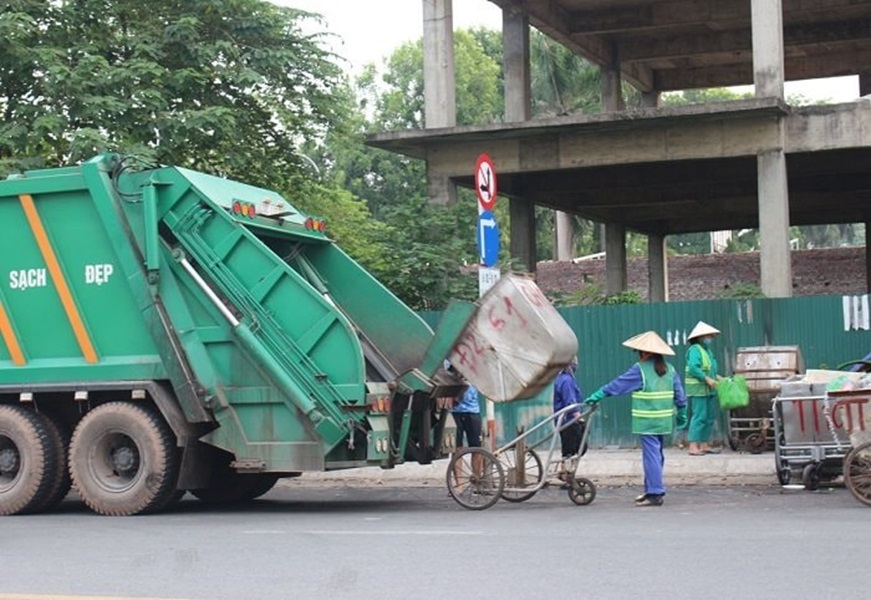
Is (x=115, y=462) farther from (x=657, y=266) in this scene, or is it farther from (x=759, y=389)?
(x=657, y=266)

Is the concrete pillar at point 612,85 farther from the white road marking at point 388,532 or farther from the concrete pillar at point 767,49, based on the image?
the white road marking at point 388,532

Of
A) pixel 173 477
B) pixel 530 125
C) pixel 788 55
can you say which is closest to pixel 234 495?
pixel 173 477

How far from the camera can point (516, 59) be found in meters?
26.2

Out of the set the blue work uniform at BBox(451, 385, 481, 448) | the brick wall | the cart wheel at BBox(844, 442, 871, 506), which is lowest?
the cart wheel at BBox(844, 442, 871, 506)

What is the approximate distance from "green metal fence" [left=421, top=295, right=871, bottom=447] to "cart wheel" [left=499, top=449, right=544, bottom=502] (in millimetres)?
4200

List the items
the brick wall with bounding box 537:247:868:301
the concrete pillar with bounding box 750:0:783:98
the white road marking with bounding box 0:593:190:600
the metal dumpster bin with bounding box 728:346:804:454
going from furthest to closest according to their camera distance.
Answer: the brick wall with bounding box 537:247:868:301 < the concrete pillar with bounding box 750:0:783:98 < the metal dumpster bin with bounding box 728:346:804:454 < the white road marking with bounding box 0:593:190:600

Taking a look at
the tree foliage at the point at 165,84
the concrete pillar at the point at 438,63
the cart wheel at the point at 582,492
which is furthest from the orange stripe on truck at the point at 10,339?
the concrete pillar at the point at 438,63

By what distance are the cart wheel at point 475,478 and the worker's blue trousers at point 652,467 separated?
1.30 meters

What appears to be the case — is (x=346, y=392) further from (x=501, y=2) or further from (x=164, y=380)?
(x=501, y=2)

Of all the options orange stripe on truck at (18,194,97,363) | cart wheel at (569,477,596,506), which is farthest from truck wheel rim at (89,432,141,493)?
cart wheel at (569,477,596,506)

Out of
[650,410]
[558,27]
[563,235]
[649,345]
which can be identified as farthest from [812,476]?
[563,235]

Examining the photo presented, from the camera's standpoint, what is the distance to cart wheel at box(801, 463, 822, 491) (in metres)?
12.7

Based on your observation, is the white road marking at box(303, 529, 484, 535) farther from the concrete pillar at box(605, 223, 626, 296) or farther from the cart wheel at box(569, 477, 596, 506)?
the concrete pillar at box(605, 223, 626, 296)

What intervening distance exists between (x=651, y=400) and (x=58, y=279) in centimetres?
568
